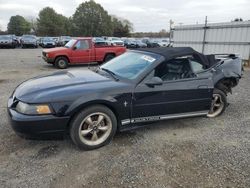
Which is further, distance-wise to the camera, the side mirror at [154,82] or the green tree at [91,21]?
A: the green tree at [91,21]

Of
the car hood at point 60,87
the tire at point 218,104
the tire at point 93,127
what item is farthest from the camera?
the tire at point 218,104

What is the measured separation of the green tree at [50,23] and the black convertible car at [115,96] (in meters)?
61.1

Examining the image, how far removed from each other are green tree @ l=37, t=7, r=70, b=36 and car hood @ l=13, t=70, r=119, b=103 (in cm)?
6149

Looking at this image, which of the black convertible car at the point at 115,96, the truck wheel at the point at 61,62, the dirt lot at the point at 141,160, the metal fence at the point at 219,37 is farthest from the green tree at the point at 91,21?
the dirt lot at the point at 141,160

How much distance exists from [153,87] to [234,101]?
3478mm

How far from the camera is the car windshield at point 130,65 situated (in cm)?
393

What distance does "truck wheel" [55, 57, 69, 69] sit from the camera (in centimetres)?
1192

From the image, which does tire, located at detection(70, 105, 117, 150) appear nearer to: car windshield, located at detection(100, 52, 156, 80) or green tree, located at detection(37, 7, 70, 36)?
car windshield, located at detection(100, 52, 156, 80)

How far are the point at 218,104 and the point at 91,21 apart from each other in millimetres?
57390

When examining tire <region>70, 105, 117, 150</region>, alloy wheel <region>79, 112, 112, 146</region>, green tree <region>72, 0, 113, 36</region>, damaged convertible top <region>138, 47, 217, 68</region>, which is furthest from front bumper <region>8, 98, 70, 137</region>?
green tree <region>72, 0, 113, 36</region>

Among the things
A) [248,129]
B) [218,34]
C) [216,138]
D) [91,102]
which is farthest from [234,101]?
[218,34]

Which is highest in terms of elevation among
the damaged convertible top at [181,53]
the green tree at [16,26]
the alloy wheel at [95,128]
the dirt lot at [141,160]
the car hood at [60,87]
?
the green tree at [16,26]

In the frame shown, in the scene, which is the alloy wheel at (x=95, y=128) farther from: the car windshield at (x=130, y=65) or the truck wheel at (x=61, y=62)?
the truck wheel at (x=61, y=62)

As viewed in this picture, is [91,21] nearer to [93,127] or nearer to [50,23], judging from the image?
[50,23]
